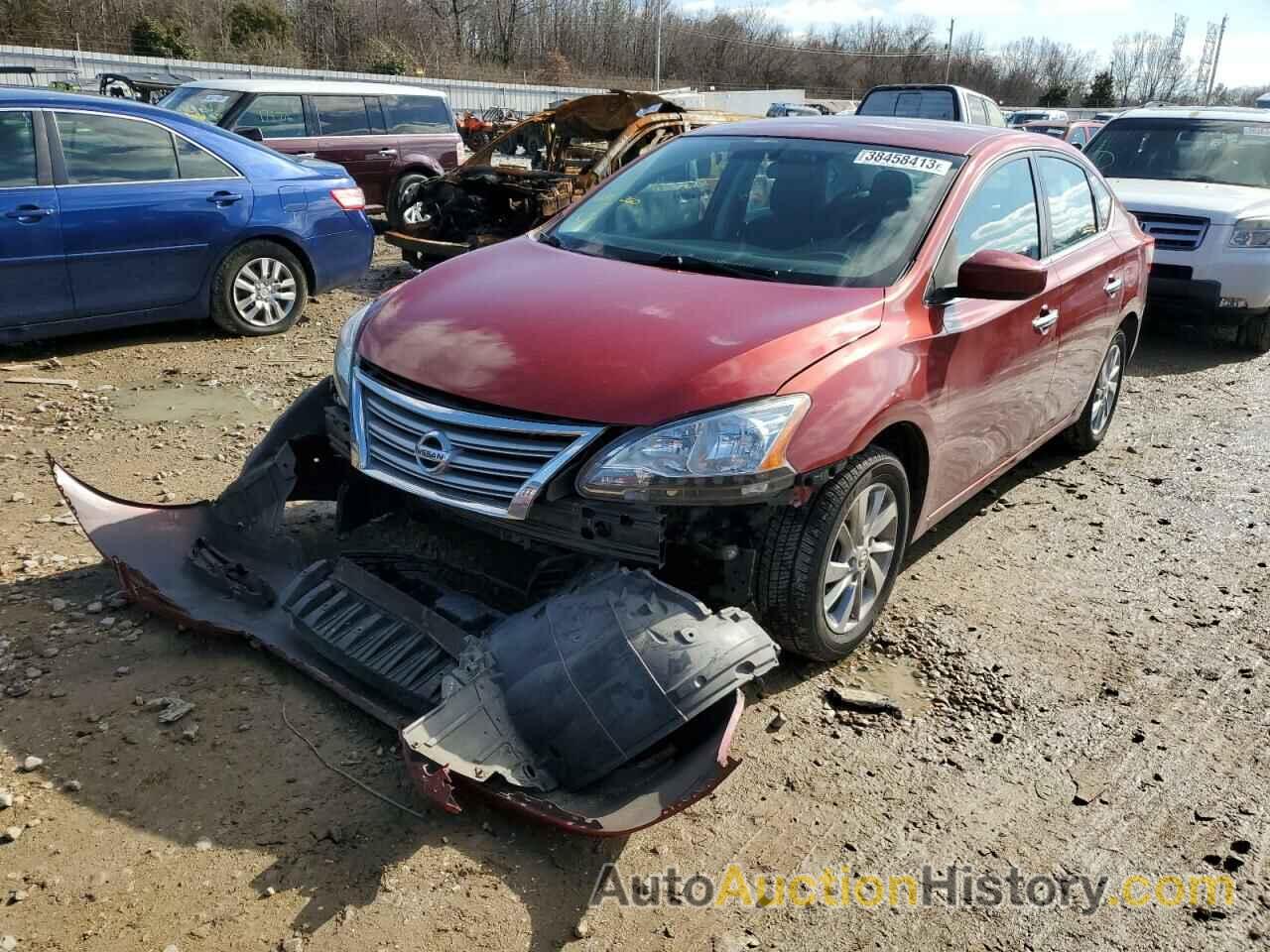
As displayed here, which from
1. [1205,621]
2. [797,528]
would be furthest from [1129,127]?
[797,528]

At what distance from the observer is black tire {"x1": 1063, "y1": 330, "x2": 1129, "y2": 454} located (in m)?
5.72

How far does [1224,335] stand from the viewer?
370 inches

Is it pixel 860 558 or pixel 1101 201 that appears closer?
pixel 860 558

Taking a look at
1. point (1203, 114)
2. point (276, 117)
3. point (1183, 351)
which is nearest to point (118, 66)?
point (276, 117)

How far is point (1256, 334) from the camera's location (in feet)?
28.6

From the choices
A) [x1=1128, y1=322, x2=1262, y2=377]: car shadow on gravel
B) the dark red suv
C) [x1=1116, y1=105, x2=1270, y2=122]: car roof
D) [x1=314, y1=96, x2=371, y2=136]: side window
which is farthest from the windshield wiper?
[x1=314, y1=96, x2=371, y2=136]: side window

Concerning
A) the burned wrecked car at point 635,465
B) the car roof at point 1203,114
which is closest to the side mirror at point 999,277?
the burned wrecked car at point 635,465

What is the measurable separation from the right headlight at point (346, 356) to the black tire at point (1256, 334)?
7.99 m

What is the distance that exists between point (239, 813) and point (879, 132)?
356cm

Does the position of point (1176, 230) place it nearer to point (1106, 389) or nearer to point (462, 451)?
point (1106, 389)

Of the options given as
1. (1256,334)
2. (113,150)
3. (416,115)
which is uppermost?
(416,115)

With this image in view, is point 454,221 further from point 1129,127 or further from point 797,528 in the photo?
point 797,528

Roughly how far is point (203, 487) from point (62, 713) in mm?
1951

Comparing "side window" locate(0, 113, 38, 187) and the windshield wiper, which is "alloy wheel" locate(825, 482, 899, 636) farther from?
"side window" locate(0, 113, 38, 187)
